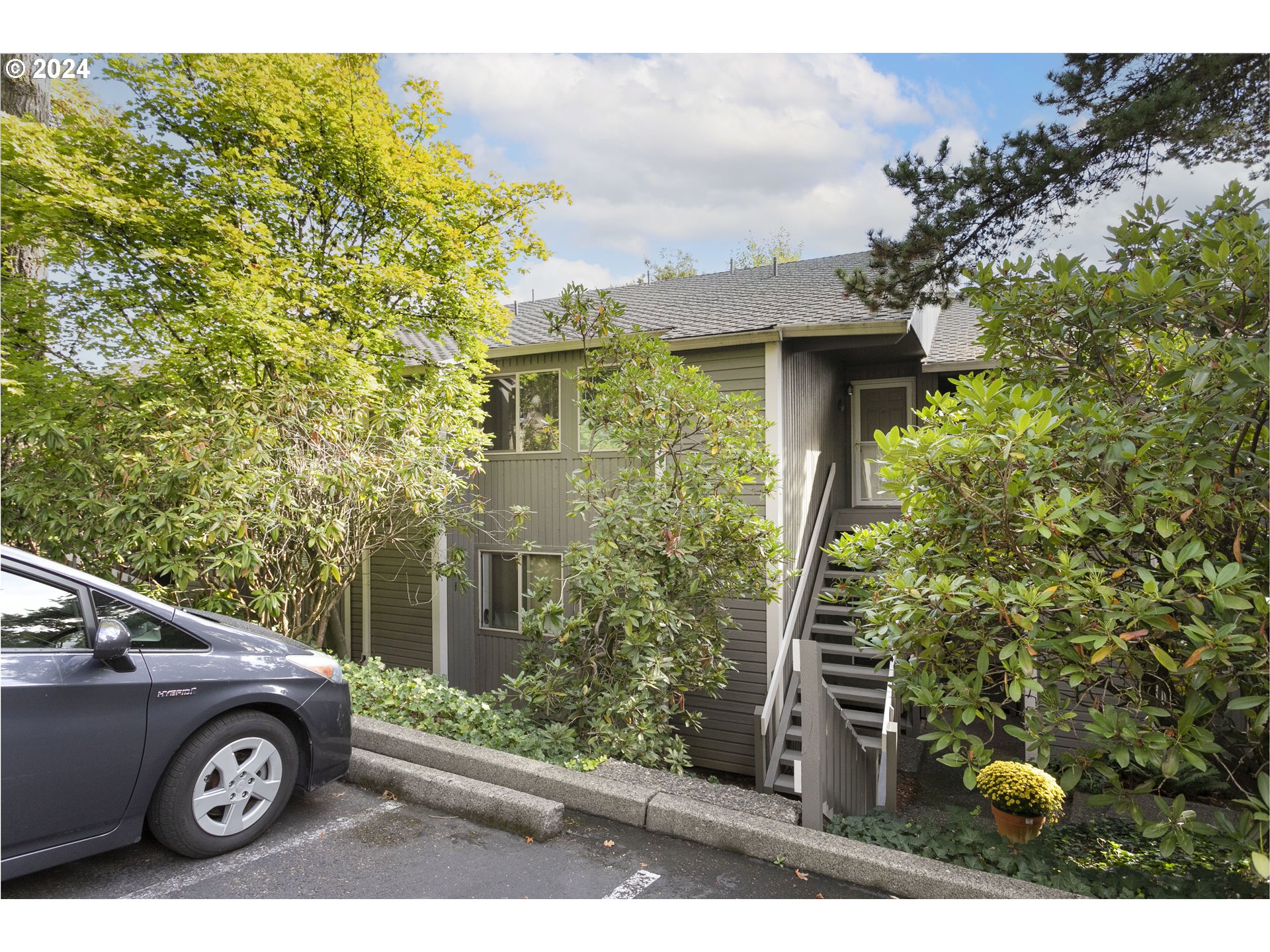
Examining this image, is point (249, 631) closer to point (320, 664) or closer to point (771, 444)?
point (320, 664)

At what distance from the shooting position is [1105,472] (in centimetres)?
280

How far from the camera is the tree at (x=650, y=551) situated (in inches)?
200

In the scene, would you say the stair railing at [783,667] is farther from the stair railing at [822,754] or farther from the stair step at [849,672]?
the stair railing at [822,754]

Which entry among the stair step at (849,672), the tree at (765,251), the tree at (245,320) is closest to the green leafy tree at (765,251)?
the tree at (765,251)

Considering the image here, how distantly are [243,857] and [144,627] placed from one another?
103cm

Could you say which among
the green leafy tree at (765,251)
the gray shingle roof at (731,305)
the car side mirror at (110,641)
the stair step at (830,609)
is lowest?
the stair step at (830,609)

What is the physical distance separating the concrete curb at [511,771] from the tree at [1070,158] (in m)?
3.76

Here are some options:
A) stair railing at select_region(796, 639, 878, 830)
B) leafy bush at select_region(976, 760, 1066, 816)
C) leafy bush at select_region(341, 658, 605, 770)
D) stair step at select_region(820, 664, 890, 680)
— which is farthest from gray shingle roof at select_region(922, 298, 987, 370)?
leafy bush at select_region(341, 658, 605, 770)

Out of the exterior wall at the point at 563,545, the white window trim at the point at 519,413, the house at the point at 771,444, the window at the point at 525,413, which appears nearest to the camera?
the house at the point at 771,444

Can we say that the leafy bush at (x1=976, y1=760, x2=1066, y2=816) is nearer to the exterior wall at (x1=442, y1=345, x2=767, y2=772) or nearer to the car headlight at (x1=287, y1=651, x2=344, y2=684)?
the exterior wall at (x1=442, y1=345, x2=767, y2=772)

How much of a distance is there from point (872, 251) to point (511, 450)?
5.33 m

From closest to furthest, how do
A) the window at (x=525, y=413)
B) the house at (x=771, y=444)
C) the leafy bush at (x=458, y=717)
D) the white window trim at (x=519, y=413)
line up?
1. the leafy bush at (x=458, y=717)
2. the house at (x=771, y=444)
3. the white window trim at (x=519, y=413)
4. the window at (x=525, y=413)

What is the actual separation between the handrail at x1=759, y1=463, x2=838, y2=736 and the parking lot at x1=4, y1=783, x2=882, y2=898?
4.07 metres
